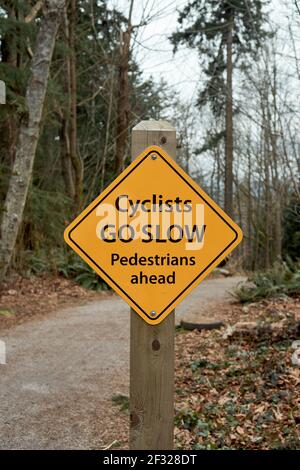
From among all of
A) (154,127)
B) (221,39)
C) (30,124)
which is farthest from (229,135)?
(154,127)

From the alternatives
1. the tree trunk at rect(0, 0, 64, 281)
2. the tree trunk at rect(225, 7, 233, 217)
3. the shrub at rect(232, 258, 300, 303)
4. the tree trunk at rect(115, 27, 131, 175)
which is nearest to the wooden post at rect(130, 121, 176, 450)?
the tree trunk at rect(0, 0, 64, 281)

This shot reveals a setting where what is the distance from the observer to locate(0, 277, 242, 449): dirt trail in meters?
4.40

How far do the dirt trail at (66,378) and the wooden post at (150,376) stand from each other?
1893mm

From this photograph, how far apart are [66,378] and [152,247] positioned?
3908 millimetres

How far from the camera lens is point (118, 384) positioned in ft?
18.7

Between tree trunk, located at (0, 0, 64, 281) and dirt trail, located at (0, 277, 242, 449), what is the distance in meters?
1.75

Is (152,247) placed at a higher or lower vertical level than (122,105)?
lower

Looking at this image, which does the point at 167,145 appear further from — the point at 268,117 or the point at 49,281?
the point at 49,281

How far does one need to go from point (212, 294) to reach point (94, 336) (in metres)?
4.35

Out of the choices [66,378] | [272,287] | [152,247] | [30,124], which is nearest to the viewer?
[152,247]

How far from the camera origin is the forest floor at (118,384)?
169 inches

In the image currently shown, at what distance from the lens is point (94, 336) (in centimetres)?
784

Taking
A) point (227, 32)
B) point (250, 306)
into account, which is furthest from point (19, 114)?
point (227, 32)

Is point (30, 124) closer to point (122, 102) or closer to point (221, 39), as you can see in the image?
point (122, 102)
